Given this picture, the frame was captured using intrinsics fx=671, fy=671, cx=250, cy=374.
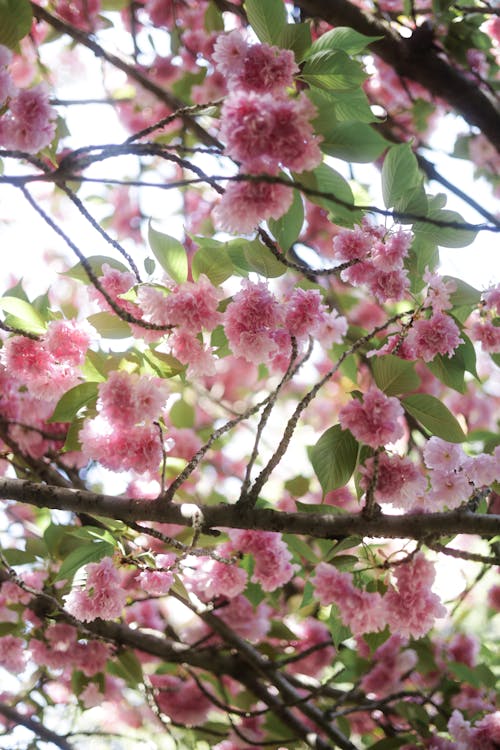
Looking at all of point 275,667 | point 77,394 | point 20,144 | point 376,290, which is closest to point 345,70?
point 376,290

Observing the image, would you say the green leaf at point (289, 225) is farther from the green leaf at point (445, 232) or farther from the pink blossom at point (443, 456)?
the pink blossom at point (443, 456)

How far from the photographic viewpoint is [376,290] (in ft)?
4.03

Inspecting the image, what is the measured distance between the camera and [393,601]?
A: 4.06 ft

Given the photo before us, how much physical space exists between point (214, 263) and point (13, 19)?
50 cm

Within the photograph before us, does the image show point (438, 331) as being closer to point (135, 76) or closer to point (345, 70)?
point (345, 70)

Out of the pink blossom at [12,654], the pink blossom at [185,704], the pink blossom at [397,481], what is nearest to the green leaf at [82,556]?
the pink blossom at [397,481]

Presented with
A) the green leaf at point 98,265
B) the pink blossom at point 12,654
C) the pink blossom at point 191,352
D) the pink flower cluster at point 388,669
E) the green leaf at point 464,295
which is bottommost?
the pink flower cluster at point 388,669

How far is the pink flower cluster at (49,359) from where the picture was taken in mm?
1234

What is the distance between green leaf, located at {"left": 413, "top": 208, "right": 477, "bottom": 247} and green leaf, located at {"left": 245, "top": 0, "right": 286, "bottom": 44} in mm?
406

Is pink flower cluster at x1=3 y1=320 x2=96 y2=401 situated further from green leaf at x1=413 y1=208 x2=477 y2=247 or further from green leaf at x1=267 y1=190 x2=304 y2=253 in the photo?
green leaf at x1=413 y1=208 x2=477 y2=247

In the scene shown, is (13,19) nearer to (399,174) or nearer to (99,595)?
(399,174)

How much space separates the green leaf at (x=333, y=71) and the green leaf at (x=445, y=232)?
0.91ft

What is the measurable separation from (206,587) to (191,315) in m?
0.67

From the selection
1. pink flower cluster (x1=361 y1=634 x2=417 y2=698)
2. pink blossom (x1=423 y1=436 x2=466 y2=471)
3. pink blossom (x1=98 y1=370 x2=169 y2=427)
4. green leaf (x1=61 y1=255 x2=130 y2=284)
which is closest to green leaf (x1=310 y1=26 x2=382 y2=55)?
green leaf (x1=61 y1=255 x2=130 y2=284)
